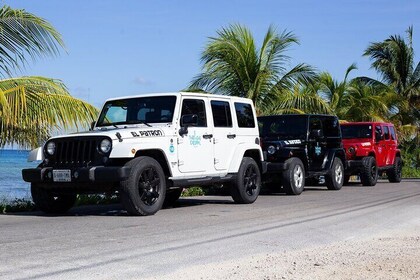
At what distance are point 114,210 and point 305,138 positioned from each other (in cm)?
635

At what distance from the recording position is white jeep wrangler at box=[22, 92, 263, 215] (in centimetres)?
1052

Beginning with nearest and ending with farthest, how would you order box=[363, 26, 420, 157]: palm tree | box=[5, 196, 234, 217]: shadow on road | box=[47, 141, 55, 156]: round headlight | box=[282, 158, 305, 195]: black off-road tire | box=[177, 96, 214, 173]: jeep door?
box=[47, 141, 55, 156]: round headlight < box=[177, 96, 214, 173]: jeep door < box=[5, 196, 234, 217]: shadow on road < box=[282, 158, 305, 195]: black off-road tire < box=[363, 26, 420, 157]: palm tree

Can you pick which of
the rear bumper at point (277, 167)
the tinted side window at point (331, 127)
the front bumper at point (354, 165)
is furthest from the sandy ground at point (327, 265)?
the front bumper at point (354, 165)

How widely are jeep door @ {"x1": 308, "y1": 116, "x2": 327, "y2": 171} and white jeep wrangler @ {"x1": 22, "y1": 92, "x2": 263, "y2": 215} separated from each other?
3.86 metres

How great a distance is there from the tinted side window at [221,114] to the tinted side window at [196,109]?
29 centimetres

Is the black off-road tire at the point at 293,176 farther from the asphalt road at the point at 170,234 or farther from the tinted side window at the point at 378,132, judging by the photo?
the tinted side window at the point at 378,132

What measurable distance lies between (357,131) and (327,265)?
15.5 metres

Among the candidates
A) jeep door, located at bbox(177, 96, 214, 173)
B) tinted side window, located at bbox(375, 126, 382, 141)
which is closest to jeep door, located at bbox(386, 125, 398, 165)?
tinted side window, located at bbox(375, 126, 382, 141)

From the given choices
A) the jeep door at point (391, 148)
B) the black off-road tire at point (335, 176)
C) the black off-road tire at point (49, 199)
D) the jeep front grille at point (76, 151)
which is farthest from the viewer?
the jeep door at point (391, 148)

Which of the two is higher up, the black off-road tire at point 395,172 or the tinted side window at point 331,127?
the tinted side window at point 331,127

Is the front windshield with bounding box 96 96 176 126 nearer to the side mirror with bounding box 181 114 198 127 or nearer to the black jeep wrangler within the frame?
the side mirror with bounding box 181 114 198 127

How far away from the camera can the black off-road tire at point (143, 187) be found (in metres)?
10.3

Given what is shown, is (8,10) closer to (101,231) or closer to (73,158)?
(73,158)

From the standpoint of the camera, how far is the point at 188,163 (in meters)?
11.7
